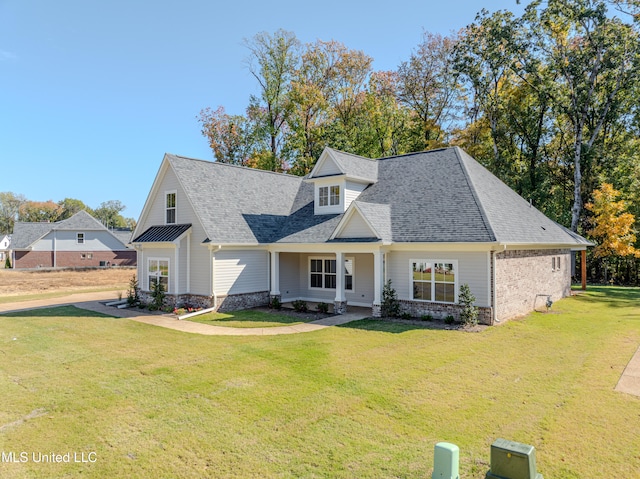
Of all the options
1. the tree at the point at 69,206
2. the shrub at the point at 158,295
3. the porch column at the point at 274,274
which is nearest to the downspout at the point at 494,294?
the porch column at the point at 274,274

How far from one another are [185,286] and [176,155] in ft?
21.3

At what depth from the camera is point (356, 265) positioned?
18734 millimetres

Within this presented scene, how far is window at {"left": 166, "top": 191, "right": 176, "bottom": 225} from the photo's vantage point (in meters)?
19.8

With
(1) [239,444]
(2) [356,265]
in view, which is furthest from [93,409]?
(2) [356,265]

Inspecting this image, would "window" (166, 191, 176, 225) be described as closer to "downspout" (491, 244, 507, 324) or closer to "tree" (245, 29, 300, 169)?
"downspout" (491, 244, 507, 324)

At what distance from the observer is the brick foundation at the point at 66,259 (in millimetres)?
52531

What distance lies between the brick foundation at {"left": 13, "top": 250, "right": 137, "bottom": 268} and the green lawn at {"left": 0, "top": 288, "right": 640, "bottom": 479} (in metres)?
46.2

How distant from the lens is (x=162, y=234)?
19.1m

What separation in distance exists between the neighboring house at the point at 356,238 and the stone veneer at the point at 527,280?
0.07 m

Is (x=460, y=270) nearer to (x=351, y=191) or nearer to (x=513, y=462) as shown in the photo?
(x=351, y=191)

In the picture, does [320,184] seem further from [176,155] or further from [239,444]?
[239,444]

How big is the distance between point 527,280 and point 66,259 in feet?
184

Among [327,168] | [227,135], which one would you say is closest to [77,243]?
[227,135]

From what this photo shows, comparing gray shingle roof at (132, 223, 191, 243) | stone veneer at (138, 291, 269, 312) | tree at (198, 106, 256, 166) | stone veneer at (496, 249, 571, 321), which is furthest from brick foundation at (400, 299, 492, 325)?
tree at (198, 106, 256, 166)
